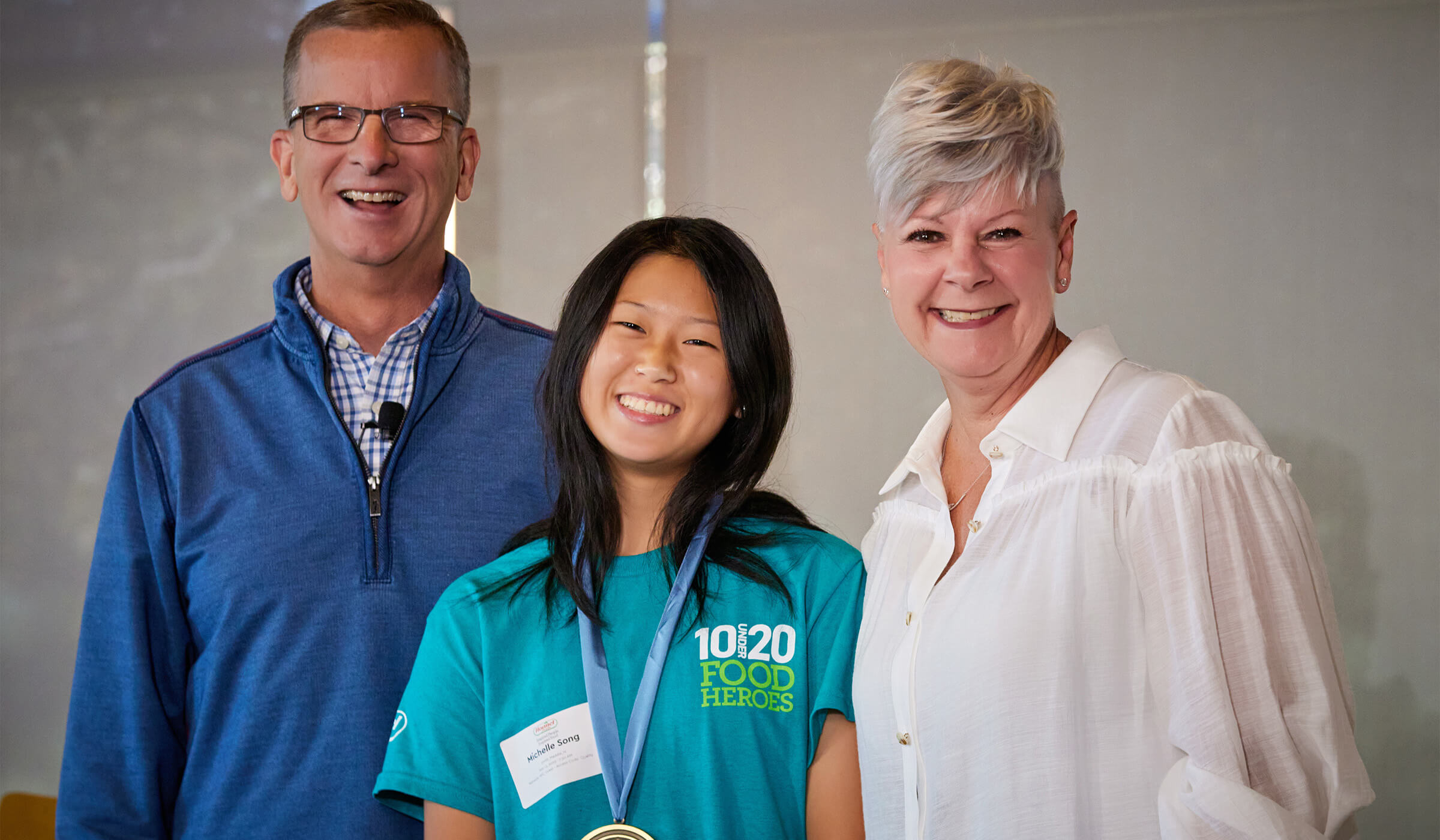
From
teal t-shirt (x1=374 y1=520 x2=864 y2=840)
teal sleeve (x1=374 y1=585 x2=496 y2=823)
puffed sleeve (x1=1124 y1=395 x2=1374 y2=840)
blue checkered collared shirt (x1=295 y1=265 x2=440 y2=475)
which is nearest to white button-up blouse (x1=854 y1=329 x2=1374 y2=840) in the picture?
puffed sleeve (x1=1124 y1=395 x2=1374 y2=840)

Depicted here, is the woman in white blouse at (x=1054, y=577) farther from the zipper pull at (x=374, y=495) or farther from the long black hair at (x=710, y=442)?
the zipper pull at (x=374, y=495)

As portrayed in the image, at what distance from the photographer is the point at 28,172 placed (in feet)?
13.6

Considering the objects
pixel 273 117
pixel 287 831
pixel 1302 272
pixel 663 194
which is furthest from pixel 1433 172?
pixel 273 117

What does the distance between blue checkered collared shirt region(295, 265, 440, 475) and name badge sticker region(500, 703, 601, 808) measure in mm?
637

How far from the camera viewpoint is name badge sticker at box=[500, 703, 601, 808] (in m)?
1.59

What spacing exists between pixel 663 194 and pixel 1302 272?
2097mm

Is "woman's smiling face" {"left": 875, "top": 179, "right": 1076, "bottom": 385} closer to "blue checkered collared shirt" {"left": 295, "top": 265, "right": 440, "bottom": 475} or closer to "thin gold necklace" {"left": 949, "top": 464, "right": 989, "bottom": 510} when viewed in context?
"thin gold necklace" {"left": 949, "top": 464, "right": 989, "bottom": 510}

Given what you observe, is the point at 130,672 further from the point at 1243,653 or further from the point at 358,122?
the point at 1243,653

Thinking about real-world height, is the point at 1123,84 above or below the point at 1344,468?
above

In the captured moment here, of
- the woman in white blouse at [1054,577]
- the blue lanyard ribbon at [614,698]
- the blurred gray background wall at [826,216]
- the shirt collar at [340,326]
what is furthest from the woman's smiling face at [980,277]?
the blurred gray background wall at [826,216]

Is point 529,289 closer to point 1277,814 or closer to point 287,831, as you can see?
point 287,831

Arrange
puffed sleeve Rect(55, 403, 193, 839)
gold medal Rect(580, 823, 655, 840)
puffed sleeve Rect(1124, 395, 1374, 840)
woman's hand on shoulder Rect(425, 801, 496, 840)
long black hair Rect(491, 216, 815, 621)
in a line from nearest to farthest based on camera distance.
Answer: puffed sleeve Rect(1124, 395, 1374, 840) → gold medal Rect(580, 823, 655, 840) → woman's hand on shoulder Rect(425, 801, 496, 840) → long black hair Rect(491, 216, 815, 621) → puffed sleeve Rect(55, 403, 193, 839)

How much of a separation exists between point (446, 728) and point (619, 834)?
305 millimetres

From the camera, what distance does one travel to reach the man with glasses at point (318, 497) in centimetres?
182
